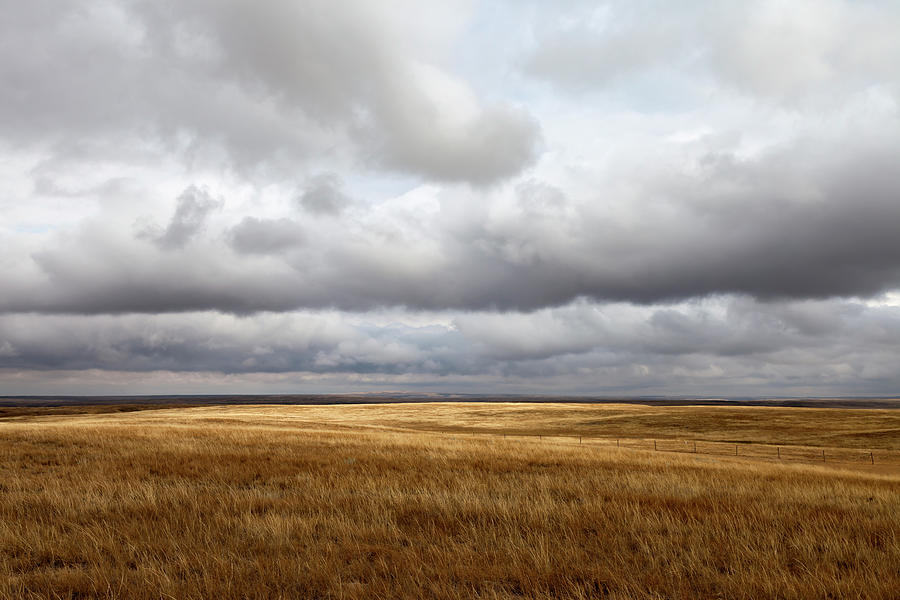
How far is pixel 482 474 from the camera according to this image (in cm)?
1449

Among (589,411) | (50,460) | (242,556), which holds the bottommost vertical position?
(589,411)

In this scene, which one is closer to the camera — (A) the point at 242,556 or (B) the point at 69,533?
(A) the point at 242,556

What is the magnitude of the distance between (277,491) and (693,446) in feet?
137

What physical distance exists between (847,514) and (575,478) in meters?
5.95

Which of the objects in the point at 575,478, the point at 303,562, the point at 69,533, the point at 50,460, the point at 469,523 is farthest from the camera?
the point at 50,460

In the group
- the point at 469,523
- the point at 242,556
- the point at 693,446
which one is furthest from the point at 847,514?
the point at 693,446

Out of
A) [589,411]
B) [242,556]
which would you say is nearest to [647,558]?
[242,556]

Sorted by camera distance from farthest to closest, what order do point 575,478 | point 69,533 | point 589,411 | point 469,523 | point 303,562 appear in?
point 589,411
point 575,478
point 469,523
point 69,533
point 303,562

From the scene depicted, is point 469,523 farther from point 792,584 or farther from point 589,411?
point 589,411

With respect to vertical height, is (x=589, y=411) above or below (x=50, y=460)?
below

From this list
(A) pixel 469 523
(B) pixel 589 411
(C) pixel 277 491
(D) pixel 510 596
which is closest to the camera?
(D) pixel 510 596

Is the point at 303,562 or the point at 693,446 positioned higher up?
the point at 303,562

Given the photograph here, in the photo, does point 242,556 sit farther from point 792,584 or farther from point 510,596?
point 792,584

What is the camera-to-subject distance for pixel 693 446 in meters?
44.0
